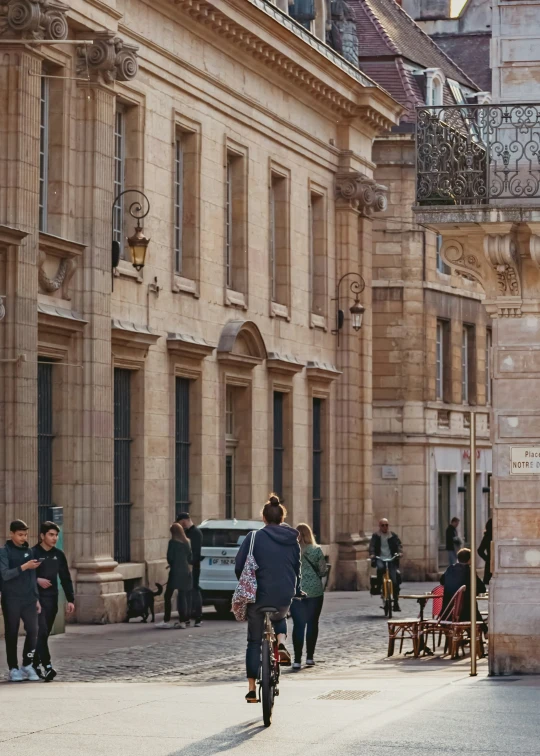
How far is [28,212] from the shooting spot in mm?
26000

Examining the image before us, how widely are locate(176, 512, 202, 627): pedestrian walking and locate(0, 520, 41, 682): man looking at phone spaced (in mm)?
8977

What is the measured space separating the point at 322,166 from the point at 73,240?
43.5 ft

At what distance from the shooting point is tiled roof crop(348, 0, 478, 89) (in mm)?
50031

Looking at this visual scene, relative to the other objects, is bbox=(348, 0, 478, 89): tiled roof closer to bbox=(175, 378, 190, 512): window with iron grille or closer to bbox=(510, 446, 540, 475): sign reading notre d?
bbox=(175, 378, 190, 512): window with iron grille

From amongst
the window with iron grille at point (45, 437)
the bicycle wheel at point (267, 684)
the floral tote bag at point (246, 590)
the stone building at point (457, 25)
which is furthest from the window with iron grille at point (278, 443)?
the stone building at point (457, 25)

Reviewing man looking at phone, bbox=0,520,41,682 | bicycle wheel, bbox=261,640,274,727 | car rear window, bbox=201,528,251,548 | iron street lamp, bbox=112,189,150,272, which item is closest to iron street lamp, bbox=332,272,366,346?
iron street lamp, bbox=112,189,150,272

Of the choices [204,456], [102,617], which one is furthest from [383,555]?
[102,617]

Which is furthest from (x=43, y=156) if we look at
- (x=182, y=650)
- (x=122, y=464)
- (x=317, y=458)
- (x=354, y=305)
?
(x=317, y=458)

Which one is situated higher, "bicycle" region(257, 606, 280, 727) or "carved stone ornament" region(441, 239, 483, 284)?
"carved stone ornament" region(441, 239, 483, 284)

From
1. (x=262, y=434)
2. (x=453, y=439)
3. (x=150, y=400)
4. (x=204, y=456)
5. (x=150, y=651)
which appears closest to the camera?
(x=150, y=651)

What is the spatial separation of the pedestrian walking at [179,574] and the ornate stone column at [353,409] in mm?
12646

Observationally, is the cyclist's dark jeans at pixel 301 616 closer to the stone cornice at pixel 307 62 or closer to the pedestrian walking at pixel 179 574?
the pedestrian walking at pixel 179 574

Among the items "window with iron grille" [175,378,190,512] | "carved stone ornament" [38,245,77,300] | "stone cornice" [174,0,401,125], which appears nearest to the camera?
"carved stone ornament" [38,245,77,300]

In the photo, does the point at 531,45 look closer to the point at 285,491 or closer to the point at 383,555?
the point at 383,555
